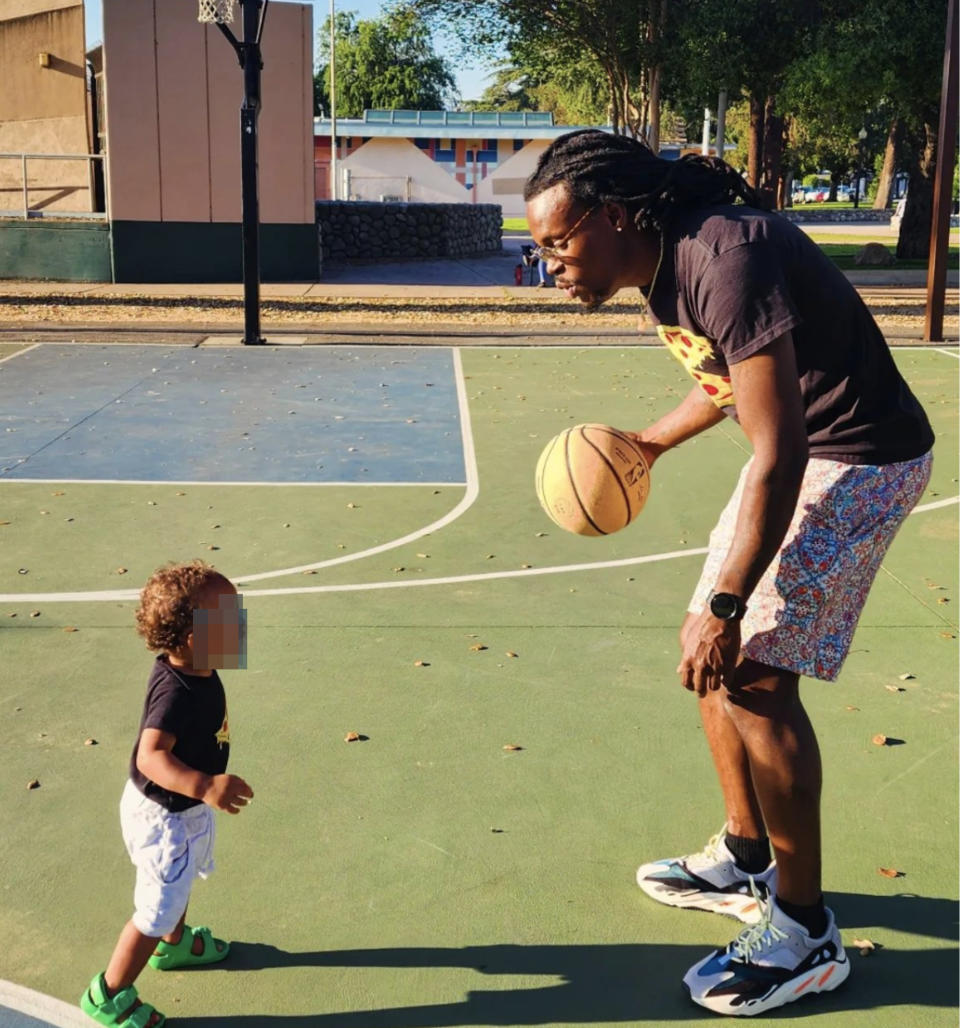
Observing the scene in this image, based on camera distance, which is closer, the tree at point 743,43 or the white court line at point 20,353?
the white court line at point 20,353

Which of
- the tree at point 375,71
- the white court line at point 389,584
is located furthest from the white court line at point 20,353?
the tree at point 375,71

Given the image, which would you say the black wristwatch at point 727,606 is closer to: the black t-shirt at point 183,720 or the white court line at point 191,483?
the black t-shirt at point 183,720

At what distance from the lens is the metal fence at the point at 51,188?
985 inches

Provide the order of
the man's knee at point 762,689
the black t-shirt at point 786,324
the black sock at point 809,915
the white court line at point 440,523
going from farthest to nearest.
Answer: the white court line at point 440,523, the black sock at point 809,915, the man's knee at point 762,689, the black t-shirt at point 786,324

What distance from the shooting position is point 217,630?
10.0ft

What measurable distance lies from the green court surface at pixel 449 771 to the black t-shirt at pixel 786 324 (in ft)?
4.70

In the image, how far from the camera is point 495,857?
3.98 meters

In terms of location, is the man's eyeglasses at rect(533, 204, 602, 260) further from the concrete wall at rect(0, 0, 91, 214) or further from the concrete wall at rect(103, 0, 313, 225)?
the concrete wall at rect(0, 0, 91, 214)

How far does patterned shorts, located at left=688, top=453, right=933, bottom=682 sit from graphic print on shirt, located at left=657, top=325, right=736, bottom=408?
0.96 feet

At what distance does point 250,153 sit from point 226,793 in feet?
45.6

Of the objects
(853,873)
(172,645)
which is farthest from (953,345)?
(172,645)

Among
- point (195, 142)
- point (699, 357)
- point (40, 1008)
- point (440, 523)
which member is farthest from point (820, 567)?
point (195, 142)

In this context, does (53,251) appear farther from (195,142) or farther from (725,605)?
(725,605)

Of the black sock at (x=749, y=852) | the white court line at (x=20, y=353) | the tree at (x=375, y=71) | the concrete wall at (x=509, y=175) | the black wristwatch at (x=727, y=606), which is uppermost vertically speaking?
the tree at (x=375, y=71)
